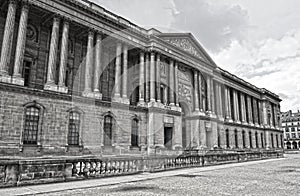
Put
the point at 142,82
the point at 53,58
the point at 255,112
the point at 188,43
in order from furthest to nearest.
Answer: the point at 255,112 → the point at 188,43 → the point at 142,82 → the point at 53,58

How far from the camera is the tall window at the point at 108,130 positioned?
2298 centimetres

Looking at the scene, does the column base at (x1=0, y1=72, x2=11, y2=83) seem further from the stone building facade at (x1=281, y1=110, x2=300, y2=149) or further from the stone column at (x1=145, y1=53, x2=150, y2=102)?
the stone building facade at (x1=281, y1=110, x2=300, y2=149)

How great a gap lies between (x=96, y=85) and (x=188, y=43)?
16959 mm

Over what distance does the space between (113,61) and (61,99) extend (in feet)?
31.4

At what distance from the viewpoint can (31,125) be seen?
1828 cm

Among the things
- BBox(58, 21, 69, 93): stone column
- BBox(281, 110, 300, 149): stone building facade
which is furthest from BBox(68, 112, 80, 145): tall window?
BBox(281, 110, 300, 149): stone building facade

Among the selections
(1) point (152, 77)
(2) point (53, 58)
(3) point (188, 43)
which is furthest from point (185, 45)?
(2) point (53, 58)

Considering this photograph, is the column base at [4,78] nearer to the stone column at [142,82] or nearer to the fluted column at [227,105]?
the stone column at [142,82]

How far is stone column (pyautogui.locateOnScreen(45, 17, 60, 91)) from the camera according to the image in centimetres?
1986

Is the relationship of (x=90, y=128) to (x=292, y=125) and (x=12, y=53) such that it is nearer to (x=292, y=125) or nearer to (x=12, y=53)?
(x=12, y=53)

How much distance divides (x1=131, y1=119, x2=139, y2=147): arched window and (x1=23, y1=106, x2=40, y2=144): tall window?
1020cm

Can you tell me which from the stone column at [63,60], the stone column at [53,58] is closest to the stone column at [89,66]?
the stone column at [63,60]

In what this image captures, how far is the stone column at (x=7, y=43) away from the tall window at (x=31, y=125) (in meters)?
2.85

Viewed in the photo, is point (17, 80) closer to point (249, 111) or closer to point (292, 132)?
→ point (249, 111)
